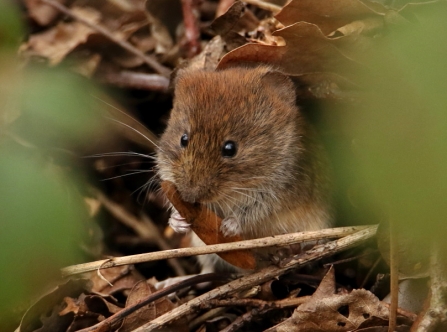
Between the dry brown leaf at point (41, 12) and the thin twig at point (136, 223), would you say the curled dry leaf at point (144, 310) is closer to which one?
the thin twig at point (136, 223)

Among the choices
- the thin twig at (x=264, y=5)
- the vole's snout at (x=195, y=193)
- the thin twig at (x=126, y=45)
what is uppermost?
the thin twig at (x=264, y=5)

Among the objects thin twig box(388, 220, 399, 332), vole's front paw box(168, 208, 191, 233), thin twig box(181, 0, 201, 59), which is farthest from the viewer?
thin twig box(181, 0, 201, 59)

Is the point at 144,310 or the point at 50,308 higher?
the point at 144,310

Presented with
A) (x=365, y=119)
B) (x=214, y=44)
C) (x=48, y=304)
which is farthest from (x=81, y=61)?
(x=365, y=119)

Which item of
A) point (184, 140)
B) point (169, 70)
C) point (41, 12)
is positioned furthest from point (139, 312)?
point (41, 12)

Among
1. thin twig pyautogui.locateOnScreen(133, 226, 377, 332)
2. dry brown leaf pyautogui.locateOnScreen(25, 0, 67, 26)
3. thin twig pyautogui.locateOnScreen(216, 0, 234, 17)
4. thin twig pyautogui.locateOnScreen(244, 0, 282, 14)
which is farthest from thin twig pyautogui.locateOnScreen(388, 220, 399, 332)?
dry brown leaf pyautogui.locateOnScreen(25, 0, 67, 26)

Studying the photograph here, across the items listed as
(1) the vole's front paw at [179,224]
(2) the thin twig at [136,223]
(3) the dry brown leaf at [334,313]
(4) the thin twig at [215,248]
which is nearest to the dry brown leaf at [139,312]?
(4) the thin twig at [215,248]

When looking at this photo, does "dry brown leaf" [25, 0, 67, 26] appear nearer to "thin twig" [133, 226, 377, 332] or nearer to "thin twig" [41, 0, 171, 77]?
"thin twig" [41, 0, 171, 77]

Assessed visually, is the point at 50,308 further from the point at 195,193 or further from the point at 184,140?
the point at 184,140
